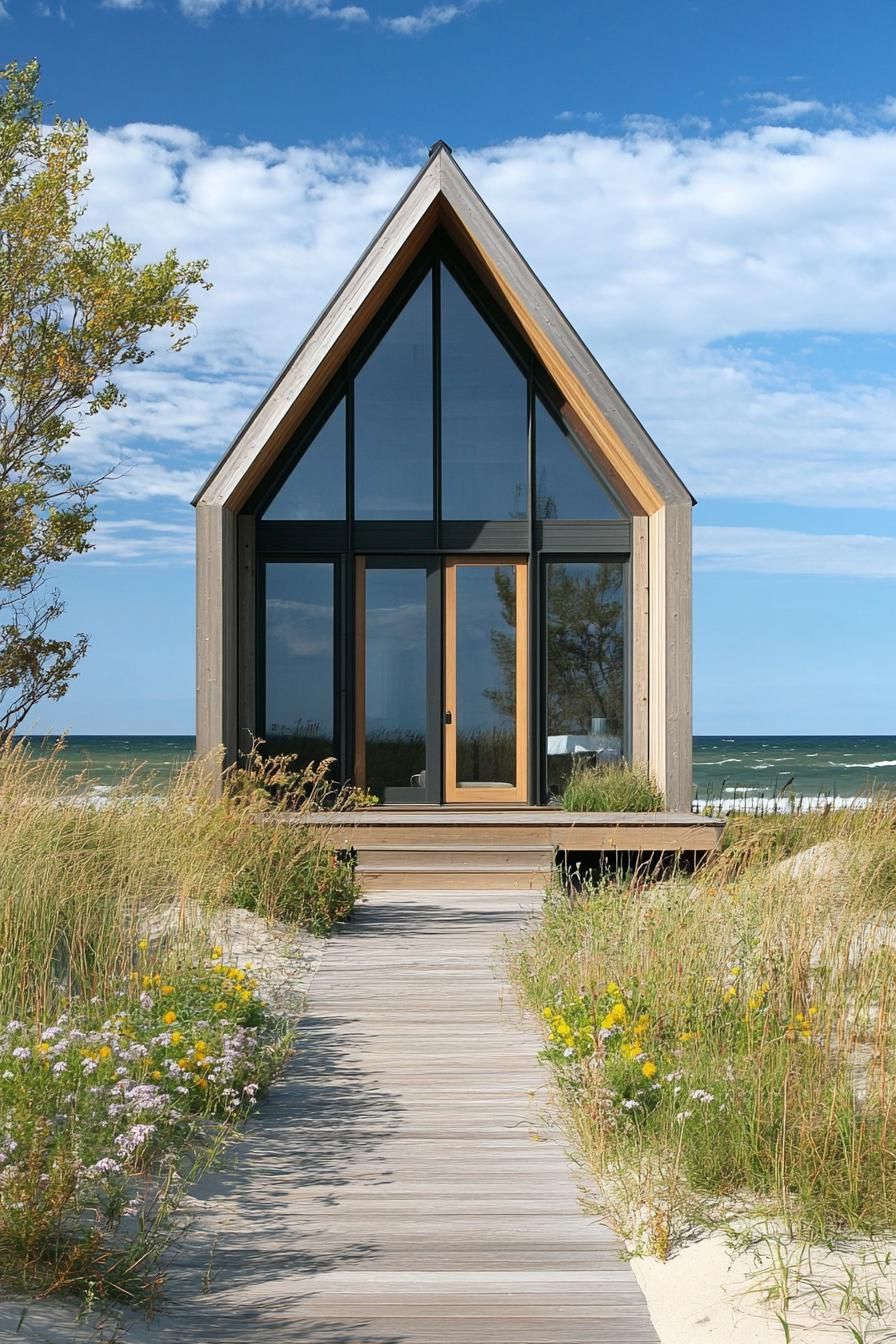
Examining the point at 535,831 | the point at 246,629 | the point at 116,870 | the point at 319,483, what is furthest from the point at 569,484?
the point at 116,870

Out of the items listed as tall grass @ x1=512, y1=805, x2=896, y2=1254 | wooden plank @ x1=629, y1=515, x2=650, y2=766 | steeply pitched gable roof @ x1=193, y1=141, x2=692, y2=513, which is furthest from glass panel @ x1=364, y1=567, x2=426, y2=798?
tall grass @ x1=512, y1=805, x2=896, y2=1254

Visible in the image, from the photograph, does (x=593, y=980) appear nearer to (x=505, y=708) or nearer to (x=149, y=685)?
(x=505, y=708)

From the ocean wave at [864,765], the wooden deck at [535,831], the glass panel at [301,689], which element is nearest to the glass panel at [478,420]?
the glass panel at [301,689]

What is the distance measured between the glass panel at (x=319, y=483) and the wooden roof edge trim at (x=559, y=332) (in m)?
2.08

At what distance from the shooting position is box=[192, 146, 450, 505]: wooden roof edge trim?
10492mm

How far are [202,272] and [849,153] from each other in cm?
634

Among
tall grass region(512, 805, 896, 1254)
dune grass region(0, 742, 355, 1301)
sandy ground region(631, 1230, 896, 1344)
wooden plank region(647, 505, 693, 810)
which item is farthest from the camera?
wooden plank region(647, 505, 693, 810)

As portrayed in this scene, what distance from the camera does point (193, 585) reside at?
10578 millimetres

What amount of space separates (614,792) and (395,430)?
4.04 m

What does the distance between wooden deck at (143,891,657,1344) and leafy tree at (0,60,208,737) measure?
8135 mm

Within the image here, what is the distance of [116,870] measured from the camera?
605 cm

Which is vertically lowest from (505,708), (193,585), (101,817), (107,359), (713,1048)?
(713,1048)

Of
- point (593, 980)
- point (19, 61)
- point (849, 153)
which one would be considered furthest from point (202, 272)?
point (593, 980)

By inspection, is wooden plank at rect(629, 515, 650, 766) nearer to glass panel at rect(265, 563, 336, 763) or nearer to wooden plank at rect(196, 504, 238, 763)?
glass panel at rect(265, 563, 336, 763)
